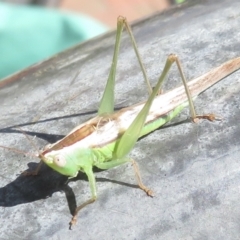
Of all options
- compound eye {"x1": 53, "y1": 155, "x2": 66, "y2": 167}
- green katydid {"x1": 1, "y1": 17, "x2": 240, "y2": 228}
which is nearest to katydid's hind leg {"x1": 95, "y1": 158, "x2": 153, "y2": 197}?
green katydid {"x1": 1, "y1": 17, "x2": 240, "y2": 228}

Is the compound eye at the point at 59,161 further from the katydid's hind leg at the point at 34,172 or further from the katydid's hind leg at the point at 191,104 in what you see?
the katydid's hind leg at the point at 191,104

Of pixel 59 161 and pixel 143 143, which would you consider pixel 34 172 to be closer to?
pixel 59 161

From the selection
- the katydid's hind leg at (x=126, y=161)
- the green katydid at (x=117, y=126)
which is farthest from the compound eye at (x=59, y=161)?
the katydid's hind leg at (x=126, y=161)

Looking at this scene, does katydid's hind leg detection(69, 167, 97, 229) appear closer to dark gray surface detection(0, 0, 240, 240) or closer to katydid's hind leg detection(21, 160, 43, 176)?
dark gray surface detection(0, 0, 240, 240)

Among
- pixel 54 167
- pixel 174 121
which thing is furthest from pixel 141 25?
pixel 54 167

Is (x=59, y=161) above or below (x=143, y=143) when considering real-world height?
above

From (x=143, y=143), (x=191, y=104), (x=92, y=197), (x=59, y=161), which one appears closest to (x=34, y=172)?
(x=59, y=161)

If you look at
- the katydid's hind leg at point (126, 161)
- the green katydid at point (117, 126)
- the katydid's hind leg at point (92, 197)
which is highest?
the green katydid at point (117, 126)
